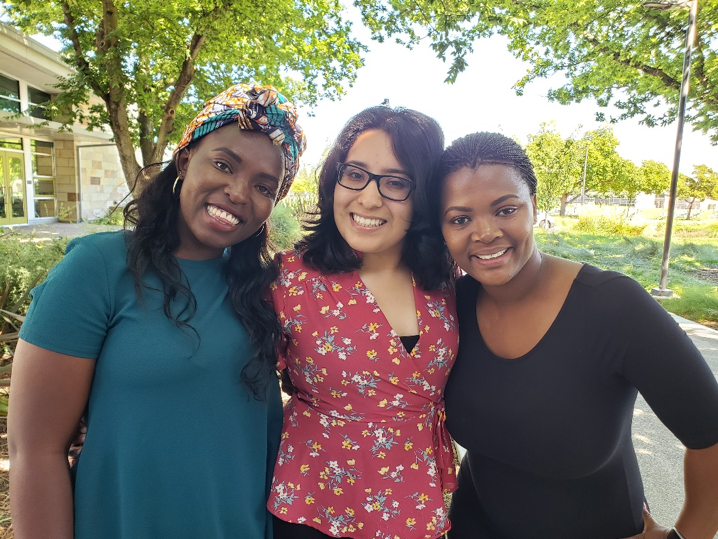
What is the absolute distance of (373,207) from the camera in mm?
1826

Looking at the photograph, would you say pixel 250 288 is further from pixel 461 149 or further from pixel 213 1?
pixel 213 1

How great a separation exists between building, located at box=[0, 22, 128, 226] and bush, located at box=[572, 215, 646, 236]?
792 inches

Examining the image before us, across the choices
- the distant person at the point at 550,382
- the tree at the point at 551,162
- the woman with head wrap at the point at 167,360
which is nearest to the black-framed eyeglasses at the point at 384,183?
the distant person at the point at 550,382

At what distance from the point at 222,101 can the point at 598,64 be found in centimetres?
1187

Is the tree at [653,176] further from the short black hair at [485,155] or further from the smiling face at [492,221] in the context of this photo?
the smiling face at [492,221]

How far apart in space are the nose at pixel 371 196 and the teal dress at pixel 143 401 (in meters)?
0.70

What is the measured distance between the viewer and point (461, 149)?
69.7 inches

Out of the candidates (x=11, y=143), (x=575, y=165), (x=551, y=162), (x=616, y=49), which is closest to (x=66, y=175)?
(x=11, y=143)

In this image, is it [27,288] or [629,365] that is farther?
[27,288]

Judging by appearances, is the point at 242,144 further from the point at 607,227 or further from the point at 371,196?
the point at 607,227

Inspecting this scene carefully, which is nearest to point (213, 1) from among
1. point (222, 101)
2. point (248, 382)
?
point (222, 101)

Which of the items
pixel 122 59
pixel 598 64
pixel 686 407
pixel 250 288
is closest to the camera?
pixel 686 407

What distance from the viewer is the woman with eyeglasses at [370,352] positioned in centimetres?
168

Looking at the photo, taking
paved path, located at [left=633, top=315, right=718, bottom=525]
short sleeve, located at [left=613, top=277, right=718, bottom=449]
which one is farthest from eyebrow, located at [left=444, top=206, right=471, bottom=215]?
paved path, located at [left=633, top=315, right=718, bottom=525]
